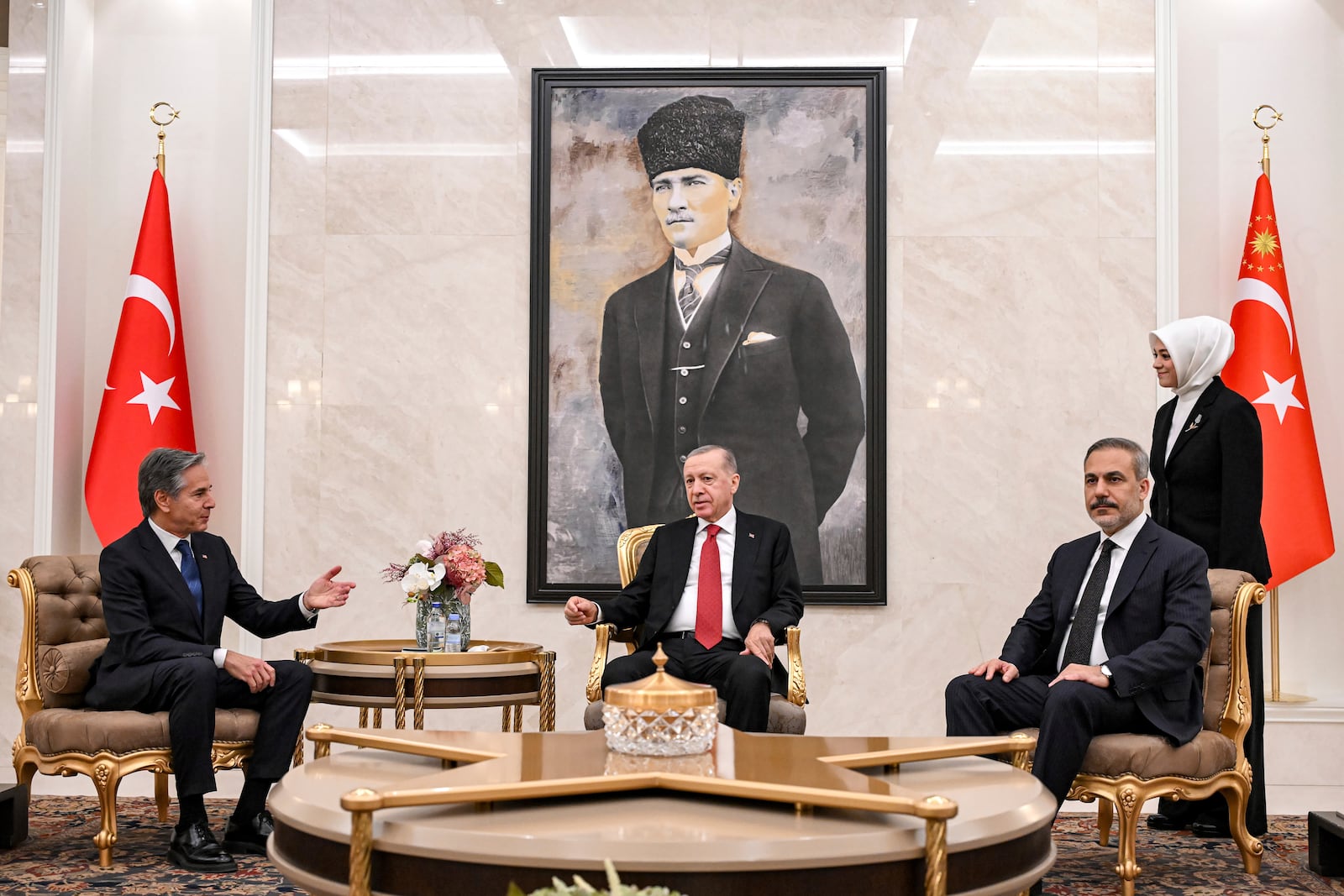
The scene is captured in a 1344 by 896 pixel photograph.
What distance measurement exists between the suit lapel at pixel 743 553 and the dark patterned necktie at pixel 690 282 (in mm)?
1446

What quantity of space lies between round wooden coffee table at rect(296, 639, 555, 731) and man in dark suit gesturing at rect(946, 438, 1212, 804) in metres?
1.59

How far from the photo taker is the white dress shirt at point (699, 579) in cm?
487

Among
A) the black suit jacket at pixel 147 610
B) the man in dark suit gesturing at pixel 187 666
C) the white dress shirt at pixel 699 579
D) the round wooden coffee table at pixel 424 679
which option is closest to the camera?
the man in dark suit gesturing at pixel 187 666

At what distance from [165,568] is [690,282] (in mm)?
2768

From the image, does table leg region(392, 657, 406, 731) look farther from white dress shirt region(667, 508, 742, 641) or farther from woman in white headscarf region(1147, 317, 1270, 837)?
woman in white headscarf region(1147, 317, 1270, 837)

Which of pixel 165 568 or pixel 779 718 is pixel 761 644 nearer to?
pixel 779 718

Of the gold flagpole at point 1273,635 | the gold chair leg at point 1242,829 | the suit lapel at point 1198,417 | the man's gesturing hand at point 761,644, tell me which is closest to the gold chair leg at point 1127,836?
the gold chair leg at point 1242,829

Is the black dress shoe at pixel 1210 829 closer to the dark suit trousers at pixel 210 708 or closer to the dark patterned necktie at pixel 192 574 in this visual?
the dark suit trousers at pixel 210 708

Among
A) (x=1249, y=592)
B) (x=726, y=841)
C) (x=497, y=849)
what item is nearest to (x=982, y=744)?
(x=726, y=841)

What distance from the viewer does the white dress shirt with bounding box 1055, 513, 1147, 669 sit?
13.8ft

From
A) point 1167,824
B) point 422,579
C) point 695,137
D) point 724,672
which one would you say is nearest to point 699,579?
point 724,672

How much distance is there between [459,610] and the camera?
16.3 feet

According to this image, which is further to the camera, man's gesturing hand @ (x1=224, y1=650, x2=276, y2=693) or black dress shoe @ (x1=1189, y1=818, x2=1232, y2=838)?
black dress shoe @ (x1=1189, y1=818, x2=1232, y2=838)

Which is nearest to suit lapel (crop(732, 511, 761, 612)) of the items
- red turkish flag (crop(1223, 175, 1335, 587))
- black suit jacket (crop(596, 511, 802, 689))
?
black suit jacket (crop(596, 511, 802, 689))
